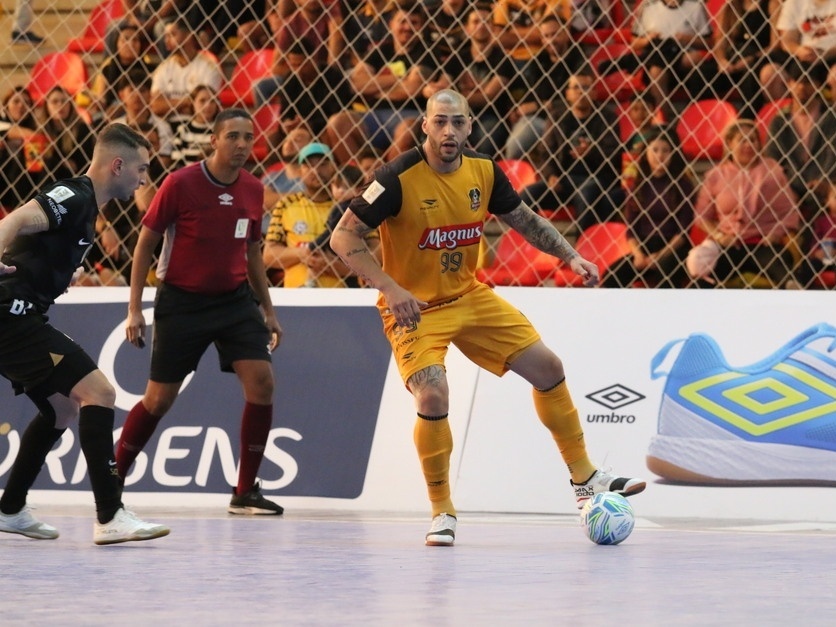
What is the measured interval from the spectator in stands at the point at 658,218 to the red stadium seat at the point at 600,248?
55 millimetres

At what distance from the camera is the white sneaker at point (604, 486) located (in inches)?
230

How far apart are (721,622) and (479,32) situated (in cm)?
679

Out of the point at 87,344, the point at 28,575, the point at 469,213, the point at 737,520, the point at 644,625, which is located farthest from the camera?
the point at 87,344

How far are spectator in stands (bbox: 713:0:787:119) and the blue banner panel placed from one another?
2.95 metres

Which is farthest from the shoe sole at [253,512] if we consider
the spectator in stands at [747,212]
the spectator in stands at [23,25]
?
the spectator in stands at [23,25]

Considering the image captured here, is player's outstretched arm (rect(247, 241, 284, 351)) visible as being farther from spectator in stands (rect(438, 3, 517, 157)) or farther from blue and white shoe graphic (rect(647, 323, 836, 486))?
spectator in stands (rect(438, 3, 517, 157))

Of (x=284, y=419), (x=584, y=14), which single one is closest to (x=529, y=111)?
(x=584, y=14)

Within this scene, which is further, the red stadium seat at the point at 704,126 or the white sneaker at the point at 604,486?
the red stadium seat at the point at 704,126

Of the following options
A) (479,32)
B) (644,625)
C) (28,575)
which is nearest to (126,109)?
(479,32)

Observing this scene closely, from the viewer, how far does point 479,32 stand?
382 inches

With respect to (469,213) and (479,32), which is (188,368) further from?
(479,32)

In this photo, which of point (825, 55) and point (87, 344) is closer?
point (87, 344)

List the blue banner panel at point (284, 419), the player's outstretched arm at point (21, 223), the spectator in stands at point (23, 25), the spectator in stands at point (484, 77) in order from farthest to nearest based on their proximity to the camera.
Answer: the spectator in stands at point (23, 25) < the spectator in stands at point (484, 77) < the blue banner panel at point (284, 419) < the player's outstretched arm at point (21, 223)

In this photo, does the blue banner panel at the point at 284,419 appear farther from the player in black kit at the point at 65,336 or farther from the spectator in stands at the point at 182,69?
the spectator in stands at the point at 182,69
